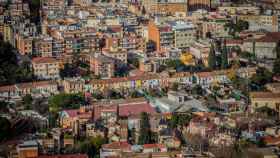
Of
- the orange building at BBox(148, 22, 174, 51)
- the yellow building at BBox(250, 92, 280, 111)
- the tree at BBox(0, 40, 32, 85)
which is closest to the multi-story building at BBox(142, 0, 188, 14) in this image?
the orange building at BBox(148, 22, 174, 51)

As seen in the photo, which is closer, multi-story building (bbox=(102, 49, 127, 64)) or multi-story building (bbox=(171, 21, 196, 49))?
multi-story building (bbox=(102, 49, 127, 64))

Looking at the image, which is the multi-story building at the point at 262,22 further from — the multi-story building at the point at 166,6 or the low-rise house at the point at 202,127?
the low-rise house at the point at 202,127

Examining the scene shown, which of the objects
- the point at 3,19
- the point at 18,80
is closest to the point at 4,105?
the point at 18,80

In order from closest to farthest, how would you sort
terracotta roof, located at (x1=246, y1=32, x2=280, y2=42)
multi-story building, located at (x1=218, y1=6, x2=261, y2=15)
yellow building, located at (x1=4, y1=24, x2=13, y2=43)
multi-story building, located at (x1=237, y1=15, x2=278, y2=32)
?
terracotta roof, located at (x1=246, y1=32, x2=280, y2=42) < yellow building, located at (x1=4, y1=24, x2=13, y2=43) < multi-story building, located at (x1=237, y1=15, x2=278, y2=32) < multi-story building, located at (x1=218, y1=6, x2=261, y2=15)

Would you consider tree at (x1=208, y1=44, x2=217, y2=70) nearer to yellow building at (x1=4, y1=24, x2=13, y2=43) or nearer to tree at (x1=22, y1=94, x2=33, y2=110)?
tree at (x1=22, y1=94, x2=33, y2=110)

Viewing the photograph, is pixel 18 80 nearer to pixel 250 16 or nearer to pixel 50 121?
pixel 50 121

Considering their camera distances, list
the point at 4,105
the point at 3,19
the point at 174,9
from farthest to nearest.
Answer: the point at 174,9 < the point at 3,19 < the point at 4,105

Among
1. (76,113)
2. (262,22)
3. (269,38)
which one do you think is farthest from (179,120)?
(262,22)

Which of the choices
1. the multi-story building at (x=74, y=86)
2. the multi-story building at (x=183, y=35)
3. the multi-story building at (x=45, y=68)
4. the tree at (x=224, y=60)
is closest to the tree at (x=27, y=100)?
the multi-story building at (x=74, y=86)

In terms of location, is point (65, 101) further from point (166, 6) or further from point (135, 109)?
point (166, 6)
